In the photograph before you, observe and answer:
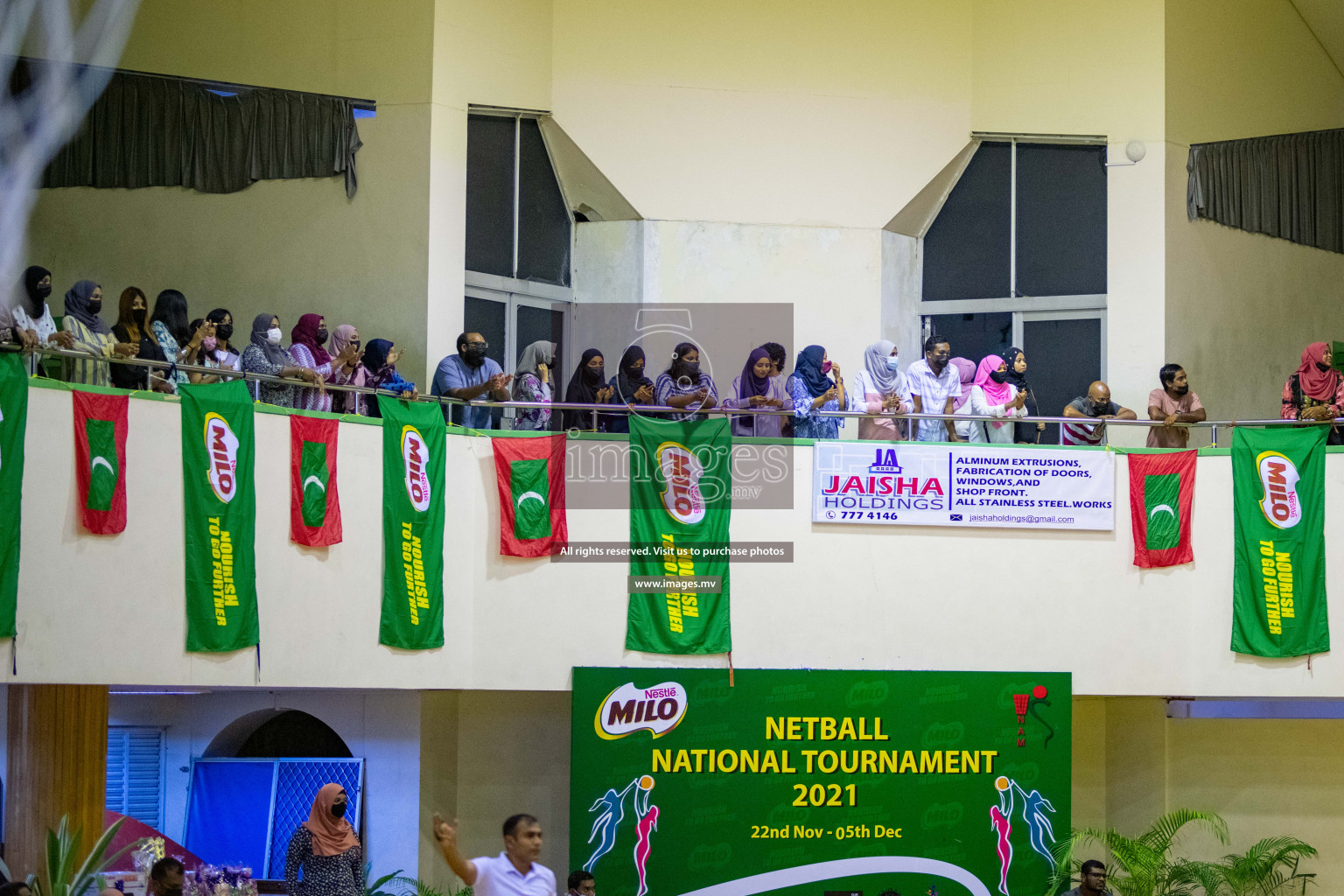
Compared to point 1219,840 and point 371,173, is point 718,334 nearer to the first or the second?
point 371,173

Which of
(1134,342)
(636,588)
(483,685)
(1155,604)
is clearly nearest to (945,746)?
(1155,604)

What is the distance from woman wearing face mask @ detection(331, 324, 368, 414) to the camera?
9.98 m

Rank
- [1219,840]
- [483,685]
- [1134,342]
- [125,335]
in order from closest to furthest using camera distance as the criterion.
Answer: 1. [125,335]
2. [483,685]
3. [1219,840]
4. [1134,342]

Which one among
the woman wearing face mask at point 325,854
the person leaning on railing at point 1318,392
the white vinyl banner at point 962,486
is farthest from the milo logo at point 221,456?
the person leaning on railing at point 1318,392

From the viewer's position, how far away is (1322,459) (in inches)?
416

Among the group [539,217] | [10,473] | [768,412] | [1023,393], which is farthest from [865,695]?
[10,473]

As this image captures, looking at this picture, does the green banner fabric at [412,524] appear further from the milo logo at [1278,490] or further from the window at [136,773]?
the milo logo at [1278,490]

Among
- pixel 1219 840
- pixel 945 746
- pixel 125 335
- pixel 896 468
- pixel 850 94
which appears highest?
pixel 850 94

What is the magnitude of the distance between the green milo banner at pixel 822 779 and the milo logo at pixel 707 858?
0.04 ft

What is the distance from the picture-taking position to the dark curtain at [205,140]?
1176 centimetres

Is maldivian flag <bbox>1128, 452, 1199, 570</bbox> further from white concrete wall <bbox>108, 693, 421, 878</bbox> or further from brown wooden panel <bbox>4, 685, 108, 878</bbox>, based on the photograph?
brown wooden panel <bbox>4, 685, 108, 878</bbox>

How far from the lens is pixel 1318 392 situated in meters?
10.8

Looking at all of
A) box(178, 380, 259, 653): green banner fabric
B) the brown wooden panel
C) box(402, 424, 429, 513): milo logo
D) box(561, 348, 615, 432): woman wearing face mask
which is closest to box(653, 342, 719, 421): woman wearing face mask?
box(561, 348, 615, 432): woman wearing face mask

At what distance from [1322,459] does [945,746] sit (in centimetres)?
338
